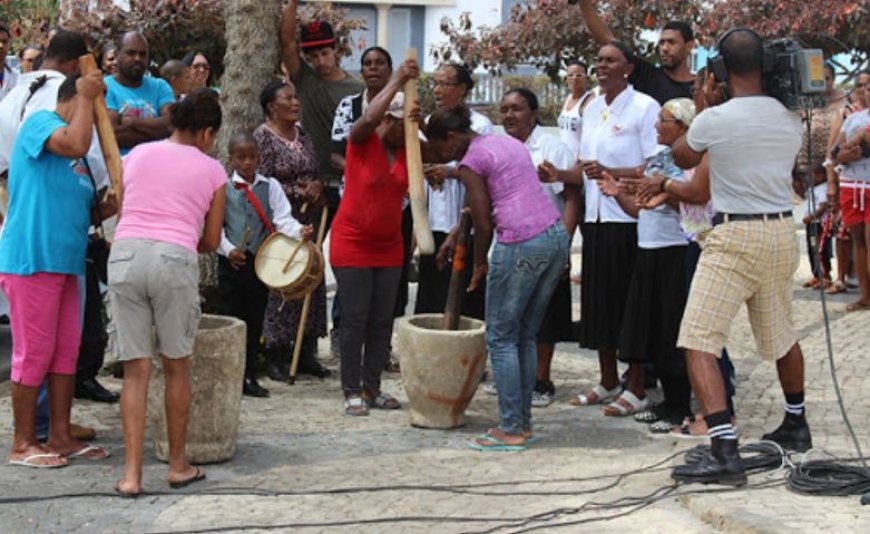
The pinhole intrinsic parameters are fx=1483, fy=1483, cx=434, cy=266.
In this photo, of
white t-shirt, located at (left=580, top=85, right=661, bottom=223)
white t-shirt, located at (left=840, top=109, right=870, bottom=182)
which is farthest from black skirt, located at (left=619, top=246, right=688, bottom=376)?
white t-shirt, located at (left=840, top=109, right=870, bottom=182)

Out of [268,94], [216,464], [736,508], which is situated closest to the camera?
[736,508]

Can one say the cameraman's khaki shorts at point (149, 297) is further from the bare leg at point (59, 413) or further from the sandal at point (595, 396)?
the sandal at point (595, 396)

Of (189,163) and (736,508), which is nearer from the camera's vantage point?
(736,508)

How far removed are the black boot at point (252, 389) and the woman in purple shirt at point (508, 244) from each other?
1.81m

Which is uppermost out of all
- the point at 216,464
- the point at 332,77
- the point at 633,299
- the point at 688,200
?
the point at 332,77

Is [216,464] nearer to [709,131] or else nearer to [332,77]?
[709,131]

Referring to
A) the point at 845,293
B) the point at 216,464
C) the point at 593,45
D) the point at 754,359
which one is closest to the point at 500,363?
the point at 216,464

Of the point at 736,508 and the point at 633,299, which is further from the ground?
the point at 633,299

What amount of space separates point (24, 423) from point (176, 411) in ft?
2.94

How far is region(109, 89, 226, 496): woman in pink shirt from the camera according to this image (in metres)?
6.93

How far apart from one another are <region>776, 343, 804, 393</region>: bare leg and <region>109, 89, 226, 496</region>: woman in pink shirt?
2.99 metres

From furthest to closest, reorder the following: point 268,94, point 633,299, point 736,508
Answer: point 268,94, point 633,299, point 736,508

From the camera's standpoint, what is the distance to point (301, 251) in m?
9.13

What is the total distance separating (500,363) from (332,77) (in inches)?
126
